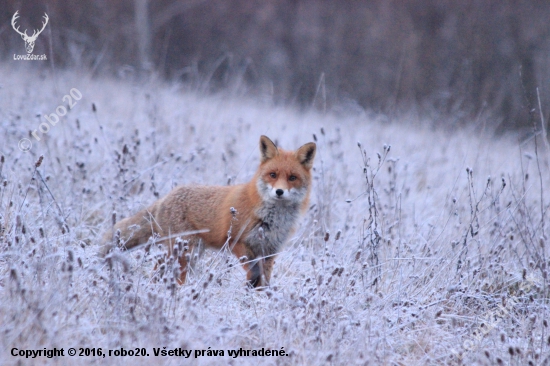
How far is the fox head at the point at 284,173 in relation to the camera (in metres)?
4.18

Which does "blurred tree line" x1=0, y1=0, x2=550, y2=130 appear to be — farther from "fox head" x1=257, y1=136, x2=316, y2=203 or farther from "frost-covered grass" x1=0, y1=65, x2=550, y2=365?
"fox head" x1=257, y1=136, x2=316, y2=203

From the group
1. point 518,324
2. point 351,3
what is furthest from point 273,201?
point 351,3

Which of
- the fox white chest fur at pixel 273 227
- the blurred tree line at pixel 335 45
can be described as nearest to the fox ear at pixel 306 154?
the fox white chest fur at pixel 273 227

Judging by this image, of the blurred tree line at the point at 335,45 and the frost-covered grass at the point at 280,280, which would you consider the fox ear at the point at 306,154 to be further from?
the blurred tree line at the point at 335,45

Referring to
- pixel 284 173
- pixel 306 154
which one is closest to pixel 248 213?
pixel 284 173

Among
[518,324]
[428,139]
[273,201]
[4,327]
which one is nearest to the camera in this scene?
[4,327]

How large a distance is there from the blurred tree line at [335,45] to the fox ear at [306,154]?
694cm

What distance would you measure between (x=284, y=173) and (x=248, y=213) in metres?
0.48

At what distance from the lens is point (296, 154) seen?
4.54m

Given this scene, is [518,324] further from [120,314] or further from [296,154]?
[120,314]

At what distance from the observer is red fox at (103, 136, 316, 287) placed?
4.14 metres

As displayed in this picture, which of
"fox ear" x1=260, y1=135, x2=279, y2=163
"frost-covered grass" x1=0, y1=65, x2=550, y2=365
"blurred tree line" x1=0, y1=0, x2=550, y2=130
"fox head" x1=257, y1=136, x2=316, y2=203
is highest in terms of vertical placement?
"blurred tree line" x1=0, y1=0, x2=550, y2=130

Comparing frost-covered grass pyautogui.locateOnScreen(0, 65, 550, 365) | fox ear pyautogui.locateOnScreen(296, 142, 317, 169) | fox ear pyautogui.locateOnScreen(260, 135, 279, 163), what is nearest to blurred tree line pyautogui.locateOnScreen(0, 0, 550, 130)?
frost-covered grass pyautogui.locateOnScreen(0, 65, 550, 365)

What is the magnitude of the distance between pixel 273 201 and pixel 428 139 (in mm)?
6097
